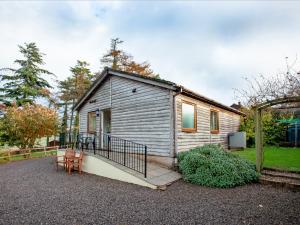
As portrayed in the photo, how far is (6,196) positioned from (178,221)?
4799mm

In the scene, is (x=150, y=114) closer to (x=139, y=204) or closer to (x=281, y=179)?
(x=139, y=204)

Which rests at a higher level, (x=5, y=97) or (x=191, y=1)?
(x=191, y=1)

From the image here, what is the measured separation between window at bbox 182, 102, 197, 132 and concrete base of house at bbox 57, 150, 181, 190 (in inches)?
87.7

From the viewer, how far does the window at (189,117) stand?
8895 mm

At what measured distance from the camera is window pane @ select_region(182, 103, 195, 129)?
8.90 meters

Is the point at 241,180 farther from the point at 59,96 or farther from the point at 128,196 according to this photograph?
the point at 59,96

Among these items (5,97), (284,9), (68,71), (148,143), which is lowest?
(148,143)

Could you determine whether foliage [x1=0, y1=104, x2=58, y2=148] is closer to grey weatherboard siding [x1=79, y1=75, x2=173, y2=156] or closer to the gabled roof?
the gabled roof

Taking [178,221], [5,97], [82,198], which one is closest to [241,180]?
[178,221]

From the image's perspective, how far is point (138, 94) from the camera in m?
9.64

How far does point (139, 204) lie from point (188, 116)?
529cm

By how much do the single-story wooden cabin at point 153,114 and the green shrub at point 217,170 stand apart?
1.08 m

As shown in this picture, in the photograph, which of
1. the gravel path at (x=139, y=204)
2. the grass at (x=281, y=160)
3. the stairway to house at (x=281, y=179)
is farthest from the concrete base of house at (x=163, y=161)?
the grass at (x=281, y=160)

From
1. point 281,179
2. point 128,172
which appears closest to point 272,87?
point 281,179
